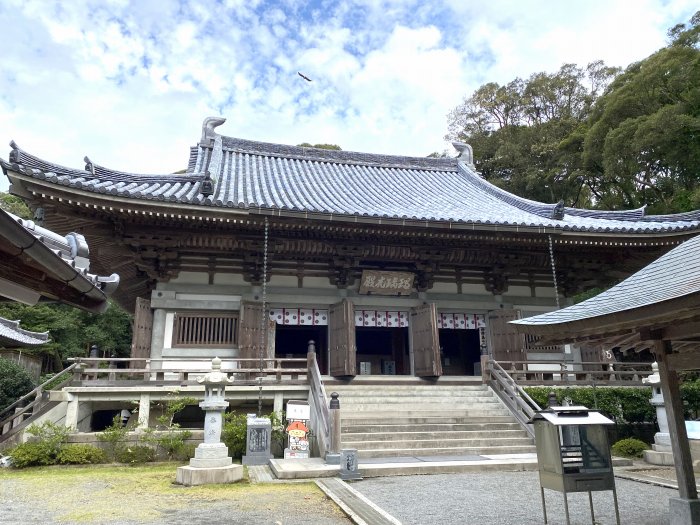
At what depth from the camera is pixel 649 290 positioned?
5.32m

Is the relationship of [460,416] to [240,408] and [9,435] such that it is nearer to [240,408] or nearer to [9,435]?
[240,408]

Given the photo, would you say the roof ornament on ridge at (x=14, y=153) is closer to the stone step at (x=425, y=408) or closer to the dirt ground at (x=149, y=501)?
the dirt ground at (x=149, y=501)

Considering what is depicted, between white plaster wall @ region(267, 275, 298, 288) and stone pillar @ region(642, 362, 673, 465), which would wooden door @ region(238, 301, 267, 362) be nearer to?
white plaster wall @ region(267, 275, 298, 288)

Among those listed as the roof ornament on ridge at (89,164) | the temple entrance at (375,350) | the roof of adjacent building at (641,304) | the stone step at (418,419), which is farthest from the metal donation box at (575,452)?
the temple entrance at (375,350)

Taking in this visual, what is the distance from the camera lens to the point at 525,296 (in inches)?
641

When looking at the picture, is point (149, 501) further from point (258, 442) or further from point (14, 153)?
point (14, 153)

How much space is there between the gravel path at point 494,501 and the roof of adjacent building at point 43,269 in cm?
414

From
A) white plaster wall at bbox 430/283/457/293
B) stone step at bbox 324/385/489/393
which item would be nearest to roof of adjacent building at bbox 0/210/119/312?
stone step at bbox 324/385/489/393

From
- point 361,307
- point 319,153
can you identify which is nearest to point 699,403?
point 361,307

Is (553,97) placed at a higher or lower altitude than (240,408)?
higher

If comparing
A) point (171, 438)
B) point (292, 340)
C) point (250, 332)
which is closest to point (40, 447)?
point (171, 438)

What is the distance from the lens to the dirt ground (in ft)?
19.5

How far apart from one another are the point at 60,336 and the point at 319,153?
19.2 metres

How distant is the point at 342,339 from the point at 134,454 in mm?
5801
